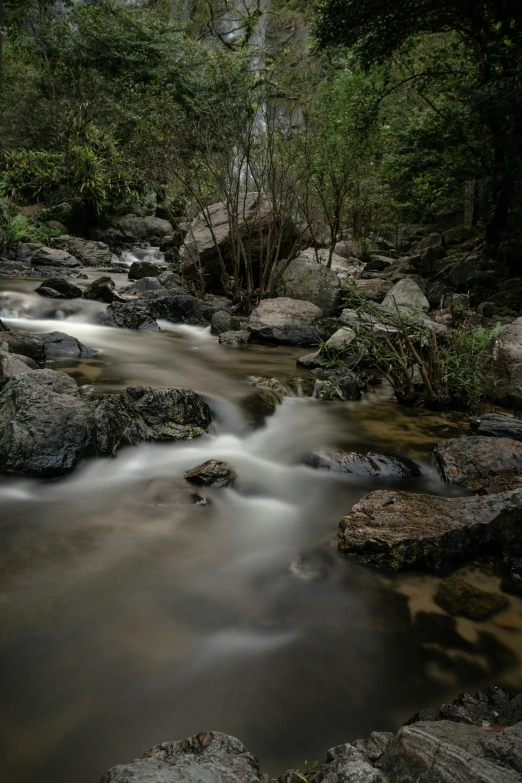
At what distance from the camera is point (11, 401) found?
11.5 ft

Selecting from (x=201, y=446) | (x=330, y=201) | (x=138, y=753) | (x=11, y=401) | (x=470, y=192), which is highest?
(x=470, y=192)

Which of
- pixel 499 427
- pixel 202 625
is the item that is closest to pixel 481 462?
pixel 499 427

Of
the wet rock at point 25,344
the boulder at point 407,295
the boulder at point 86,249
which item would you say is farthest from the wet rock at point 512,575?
the boulder at point 86,249

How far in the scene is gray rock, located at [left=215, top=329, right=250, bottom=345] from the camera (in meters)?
7.82

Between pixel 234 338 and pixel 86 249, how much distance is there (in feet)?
30.5

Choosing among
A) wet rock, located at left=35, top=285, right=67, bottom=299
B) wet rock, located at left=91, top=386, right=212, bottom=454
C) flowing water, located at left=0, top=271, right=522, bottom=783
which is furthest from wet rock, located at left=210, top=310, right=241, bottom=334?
flowing water, located at left=0, top=271, right=522, bottom=783

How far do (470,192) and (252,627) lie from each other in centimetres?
1367

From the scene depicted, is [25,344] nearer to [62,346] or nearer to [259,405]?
[62,346]

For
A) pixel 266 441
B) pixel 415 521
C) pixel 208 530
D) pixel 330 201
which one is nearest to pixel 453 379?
pixel 266 441

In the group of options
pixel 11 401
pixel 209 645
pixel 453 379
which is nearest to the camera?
pixel 209 645

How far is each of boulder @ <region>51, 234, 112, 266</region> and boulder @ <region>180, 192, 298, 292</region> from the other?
16.1ft

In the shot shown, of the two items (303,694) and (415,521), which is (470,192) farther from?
(303,694)

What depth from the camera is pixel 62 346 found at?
6.20m

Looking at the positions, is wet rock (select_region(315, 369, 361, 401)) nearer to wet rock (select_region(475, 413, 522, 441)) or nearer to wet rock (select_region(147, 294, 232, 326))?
wet rock (select_region(475, 413, 522, 441))
